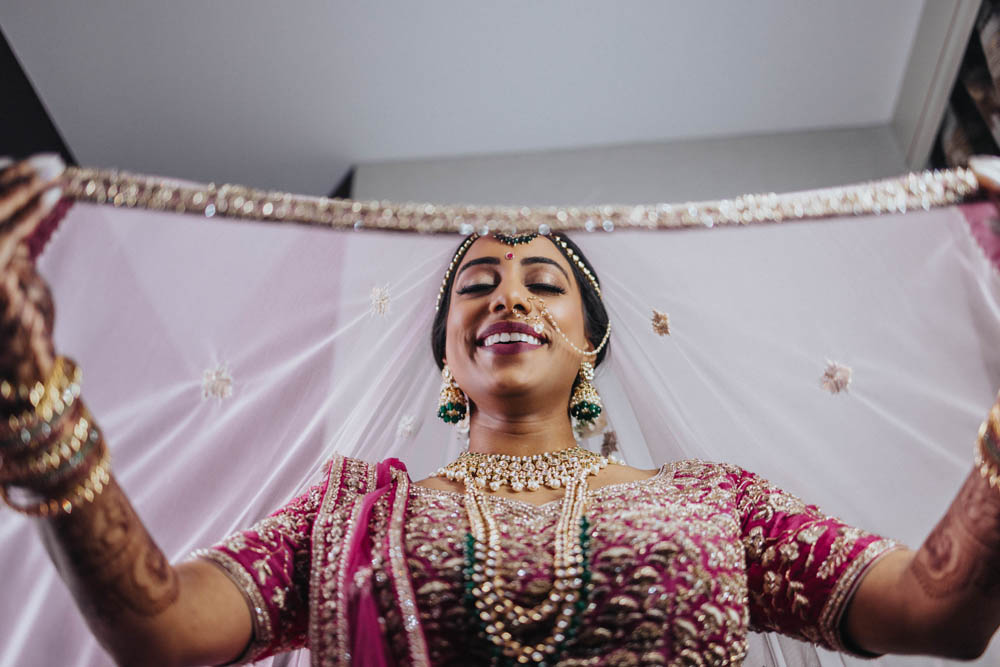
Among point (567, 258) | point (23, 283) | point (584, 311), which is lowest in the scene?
point (23, 283)

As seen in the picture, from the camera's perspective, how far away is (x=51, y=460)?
94 centimetres

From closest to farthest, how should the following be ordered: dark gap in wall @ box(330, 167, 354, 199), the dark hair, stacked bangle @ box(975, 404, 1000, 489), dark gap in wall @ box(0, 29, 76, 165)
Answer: stacked bangle @ box(975, 404, 1000, 489), the dark hair, dark gap in wall @ box(0, 29, 76, 165), dark gap in wall @ box(330, 167, 354, 199)

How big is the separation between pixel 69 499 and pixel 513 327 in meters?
0.85

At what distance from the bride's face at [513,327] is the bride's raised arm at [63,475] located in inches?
27.7

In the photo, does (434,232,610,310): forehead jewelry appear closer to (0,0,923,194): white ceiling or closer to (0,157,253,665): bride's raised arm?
(0,157,253,665): bride's raised arm

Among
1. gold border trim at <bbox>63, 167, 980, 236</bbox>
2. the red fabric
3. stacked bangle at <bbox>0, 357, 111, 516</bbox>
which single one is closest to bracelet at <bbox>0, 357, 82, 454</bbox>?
stacked bangle at <bbox>0, 357, 111, 516</bbox>

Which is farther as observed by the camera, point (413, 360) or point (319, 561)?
point (413, 360)

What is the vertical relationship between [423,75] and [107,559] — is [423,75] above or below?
above

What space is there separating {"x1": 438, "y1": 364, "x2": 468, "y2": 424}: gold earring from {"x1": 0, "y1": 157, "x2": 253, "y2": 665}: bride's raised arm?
72 centimetres

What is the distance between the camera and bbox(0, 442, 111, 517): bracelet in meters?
0.95

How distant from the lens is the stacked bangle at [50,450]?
3.03ft

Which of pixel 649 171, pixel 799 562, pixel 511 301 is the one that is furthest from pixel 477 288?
pixel 649 171

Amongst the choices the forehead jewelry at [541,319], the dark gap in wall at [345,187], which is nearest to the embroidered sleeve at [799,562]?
the forehead jewelry at [541,319]

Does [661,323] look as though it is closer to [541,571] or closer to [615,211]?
[615,211]
